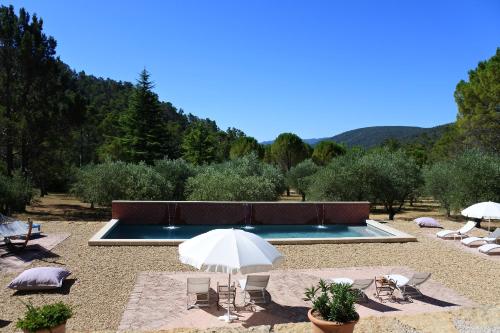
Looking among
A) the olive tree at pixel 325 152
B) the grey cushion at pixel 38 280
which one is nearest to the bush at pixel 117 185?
the grey cushion at pixel 38 280

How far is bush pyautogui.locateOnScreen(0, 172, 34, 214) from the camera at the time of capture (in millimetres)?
19938

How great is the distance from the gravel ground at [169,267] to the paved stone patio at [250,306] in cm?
38

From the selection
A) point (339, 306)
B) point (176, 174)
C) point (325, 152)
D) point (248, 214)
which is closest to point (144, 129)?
point (176, 174)

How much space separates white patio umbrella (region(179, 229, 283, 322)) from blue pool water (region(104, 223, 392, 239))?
9955 millimetres

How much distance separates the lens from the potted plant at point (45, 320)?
6117 millimetres

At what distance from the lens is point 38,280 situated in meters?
9.77

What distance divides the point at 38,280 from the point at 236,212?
1167cm

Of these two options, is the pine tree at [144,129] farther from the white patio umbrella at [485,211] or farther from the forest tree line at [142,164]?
the white patio umbrella at [485,211]

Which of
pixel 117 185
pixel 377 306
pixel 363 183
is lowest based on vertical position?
pixel 377 306

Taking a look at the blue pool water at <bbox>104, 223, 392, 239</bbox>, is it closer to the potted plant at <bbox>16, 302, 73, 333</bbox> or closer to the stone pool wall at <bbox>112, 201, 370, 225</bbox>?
the stone pool wall at <bbox>112, 201, 370, 225</bbox>

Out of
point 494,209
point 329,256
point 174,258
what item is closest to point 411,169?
point 494,209

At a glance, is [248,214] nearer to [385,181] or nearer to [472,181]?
[385,181]

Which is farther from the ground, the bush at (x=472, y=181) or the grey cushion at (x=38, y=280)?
the bush at (x=472, y=181)

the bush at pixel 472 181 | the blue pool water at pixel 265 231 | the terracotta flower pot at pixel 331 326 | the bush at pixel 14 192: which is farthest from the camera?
the bush at pixel 472 181
